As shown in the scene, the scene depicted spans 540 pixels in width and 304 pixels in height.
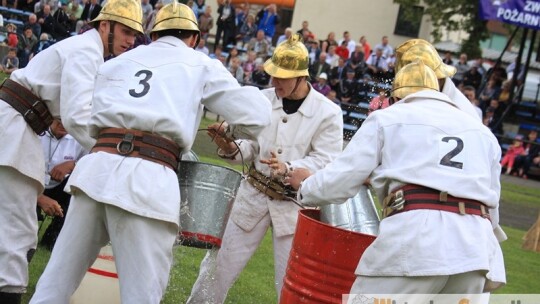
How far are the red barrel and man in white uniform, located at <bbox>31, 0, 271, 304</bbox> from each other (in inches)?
27.9

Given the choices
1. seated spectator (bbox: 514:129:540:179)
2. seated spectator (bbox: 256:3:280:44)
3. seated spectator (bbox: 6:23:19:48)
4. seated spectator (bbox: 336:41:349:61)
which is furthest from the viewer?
seated spectator (bbox: 256:3:280:44)

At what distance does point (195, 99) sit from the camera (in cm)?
587

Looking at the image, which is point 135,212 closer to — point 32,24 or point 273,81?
point 273,81

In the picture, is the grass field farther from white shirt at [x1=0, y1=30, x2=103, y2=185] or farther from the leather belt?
the leather belt

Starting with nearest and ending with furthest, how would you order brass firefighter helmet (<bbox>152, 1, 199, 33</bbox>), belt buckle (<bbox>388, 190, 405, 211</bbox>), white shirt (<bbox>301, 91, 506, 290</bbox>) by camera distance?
1. white shirt (<bbox>301, 91, 506, 290</bbox>)
2. belt buckle (<bbox>388, 190, 405, 211</bbox>)
3. brass firefighter helmet (<bbox>152, 1, 199, 33</bbox>)

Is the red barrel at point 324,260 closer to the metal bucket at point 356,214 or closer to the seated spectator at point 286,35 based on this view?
the metal bucket at point 356,214

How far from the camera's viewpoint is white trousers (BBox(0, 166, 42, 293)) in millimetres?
6773

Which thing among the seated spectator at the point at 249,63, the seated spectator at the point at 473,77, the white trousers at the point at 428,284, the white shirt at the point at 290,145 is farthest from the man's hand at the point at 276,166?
the seated spectator at the point at 473,77

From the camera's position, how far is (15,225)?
6820 millimetres

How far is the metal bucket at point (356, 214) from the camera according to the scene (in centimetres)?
673

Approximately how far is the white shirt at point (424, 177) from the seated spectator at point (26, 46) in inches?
699

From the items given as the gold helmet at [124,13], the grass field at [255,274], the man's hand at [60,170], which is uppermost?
the gold helmet at [124,13]

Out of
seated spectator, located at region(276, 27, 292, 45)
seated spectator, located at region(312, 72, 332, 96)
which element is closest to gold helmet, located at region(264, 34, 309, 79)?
seated spectator, located at region(276, 27, 292, 45)

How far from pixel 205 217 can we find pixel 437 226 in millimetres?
1632
